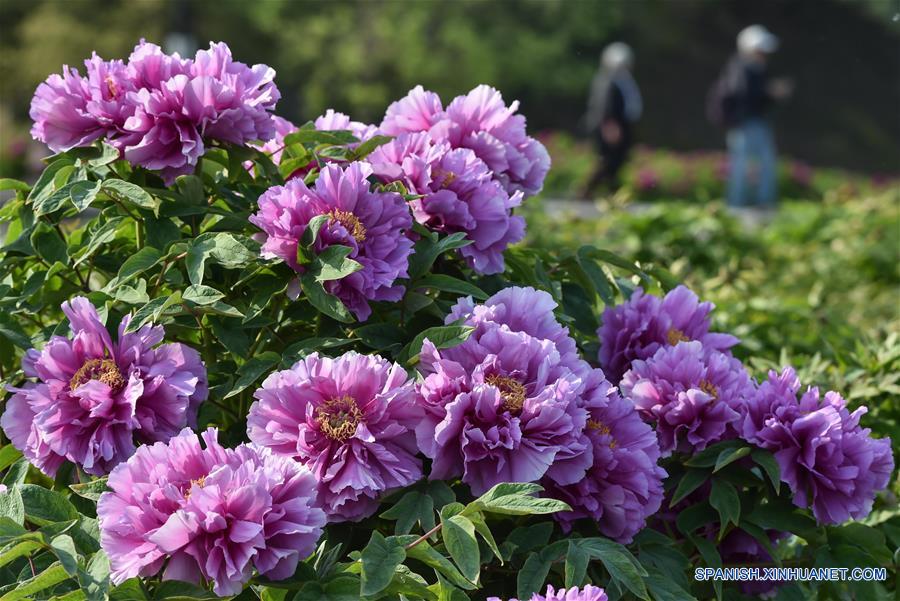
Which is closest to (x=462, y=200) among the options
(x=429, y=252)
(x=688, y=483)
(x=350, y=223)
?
(x=429, y=252)

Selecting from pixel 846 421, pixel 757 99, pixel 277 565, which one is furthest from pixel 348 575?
pixel 757 99

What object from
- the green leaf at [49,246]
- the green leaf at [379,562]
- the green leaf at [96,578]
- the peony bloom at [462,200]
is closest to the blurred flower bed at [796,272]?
the peony bloom at [462,200]

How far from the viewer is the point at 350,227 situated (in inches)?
64.9

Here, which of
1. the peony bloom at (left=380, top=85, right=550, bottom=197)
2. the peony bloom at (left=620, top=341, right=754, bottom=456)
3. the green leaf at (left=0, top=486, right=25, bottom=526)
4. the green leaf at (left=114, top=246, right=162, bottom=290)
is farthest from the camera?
the peony bloom at (left=380, top=85, right=550, bottom=197)

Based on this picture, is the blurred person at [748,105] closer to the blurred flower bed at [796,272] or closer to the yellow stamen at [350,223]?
the blurred flower bed at [796,272]

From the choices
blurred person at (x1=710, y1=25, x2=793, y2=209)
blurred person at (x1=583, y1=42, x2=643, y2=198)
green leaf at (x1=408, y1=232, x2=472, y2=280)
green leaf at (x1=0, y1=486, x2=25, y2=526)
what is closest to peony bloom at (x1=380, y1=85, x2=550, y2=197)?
green leaf at (x1=408, y1=232, x2=472, y2=280)

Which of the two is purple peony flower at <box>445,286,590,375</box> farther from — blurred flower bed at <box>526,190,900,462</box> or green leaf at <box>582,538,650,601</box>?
blurred flower bed at <box>526,190,900,462</box>

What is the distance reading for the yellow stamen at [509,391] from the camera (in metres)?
1.52

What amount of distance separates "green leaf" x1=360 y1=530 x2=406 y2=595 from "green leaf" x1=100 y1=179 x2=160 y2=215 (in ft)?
2.05

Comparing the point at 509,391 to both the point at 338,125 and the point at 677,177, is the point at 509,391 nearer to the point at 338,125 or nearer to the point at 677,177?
the point at 338,125

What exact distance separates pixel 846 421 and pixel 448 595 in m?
0.74

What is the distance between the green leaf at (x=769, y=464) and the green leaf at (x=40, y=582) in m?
0.98

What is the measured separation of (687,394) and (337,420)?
560mm

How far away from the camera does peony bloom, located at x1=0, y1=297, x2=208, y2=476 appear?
61.4 inches
